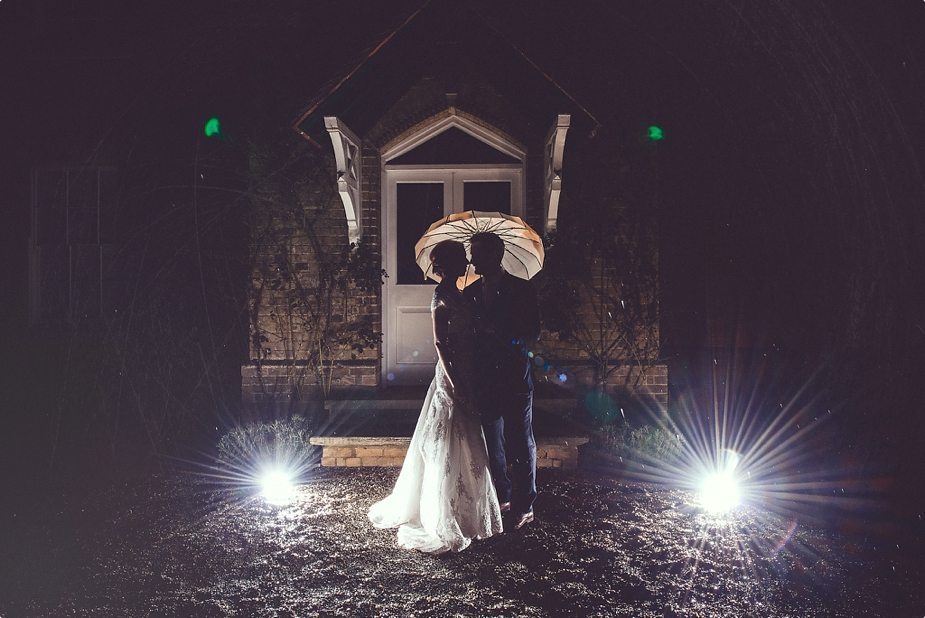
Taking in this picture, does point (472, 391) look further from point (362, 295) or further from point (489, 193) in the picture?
point (489, 193)

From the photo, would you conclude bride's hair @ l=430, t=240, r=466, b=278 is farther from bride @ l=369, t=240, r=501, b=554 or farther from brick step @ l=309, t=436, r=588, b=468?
brick step @ l=309, t=436, r=588, b=468

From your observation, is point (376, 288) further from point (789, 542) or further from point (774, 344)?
point (774, 344)

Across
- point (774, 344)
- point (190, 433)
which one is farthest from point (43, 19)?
point (774, 344)

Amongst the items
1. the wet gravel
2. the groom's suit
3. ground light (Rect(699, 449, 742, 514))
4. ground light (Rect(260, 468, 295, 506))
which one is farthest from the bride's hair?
ground light (Rect(699, 449, 742, 514))

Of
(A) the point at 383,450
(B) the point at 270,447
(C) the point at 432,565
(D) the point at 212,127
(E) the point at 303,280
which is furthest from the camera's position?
(D) the point at 212,127

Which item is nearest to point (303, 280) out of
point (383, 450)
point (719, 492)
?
point (383, 450)

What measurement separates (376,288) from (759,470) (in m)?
4.21

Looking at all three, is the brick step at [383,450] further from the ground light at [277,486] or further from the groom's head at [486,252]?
the groom's head at [486,252]

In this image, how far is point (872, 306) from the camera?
5.46 m

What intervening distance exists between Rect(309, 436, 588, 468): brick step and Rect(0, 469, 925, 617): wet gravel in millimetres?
736

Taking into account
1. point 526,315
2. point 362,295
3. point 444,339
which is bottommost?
point 444,339

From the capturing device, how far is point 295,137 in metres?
6.13

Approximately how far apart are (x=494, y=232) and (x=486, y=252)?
434 millimetres

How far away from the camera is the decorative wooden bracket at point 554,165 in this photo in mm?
5188
